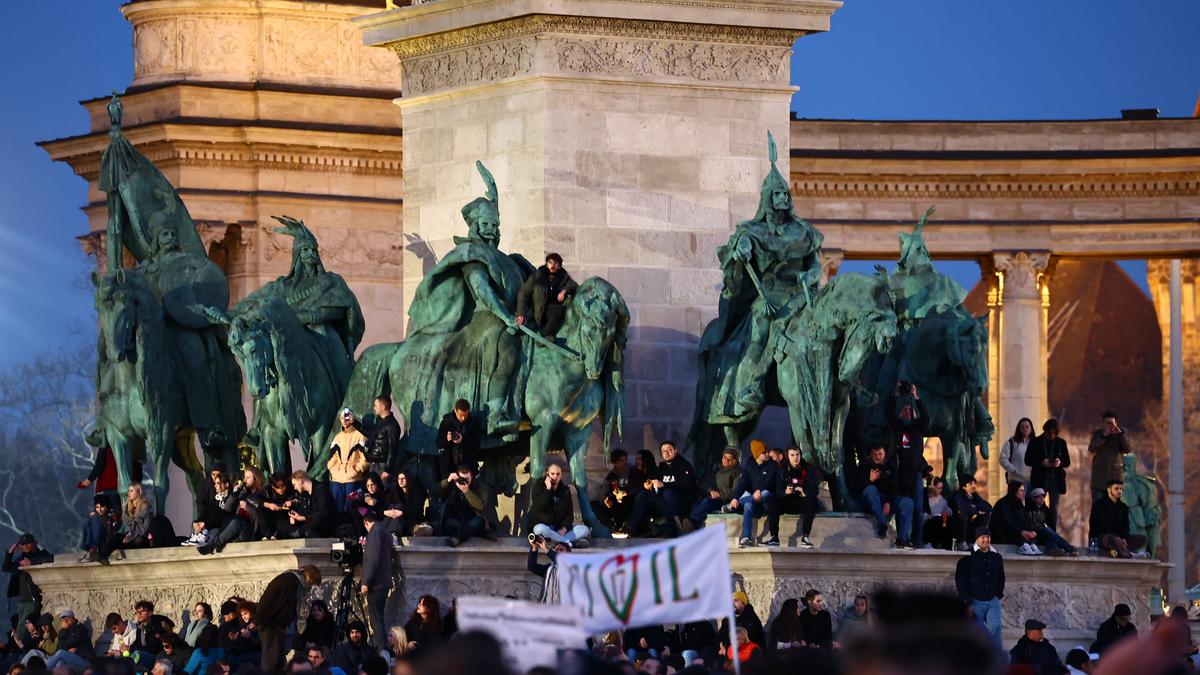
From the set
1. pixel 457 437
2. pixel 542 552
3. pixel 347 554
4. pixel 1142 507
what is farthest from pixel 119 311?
pixel 1142 507

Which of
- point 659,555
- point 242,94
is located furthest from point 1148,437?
point 659,555

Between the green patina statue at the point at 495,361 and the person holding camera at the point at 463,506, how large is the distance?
90 centimetres

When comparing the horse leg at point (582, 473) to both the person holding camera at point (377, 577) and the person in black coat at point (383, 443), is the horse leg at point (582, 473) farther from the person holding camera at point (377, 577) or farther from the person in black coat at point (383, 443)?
the person holding camera at point (377, 577)

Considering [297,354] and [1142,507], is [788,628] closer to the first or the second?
[297,354]

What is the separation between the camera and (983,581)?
3219 cm

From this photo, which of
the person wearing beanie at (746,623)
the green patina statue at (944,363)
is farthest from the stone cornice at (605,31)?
the person wearing beanie at (746,623)

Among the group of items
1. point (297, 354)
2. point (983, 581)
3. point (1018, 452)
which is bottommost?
point (983, 581)

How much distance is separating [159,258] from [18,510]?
60.0 m

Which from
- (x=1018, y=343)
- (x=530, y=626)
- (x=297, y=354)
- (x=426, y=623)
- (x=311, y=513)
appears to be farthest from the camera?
(x=1018, y=343)

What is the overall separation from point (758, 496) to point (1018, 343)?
86.1 ft

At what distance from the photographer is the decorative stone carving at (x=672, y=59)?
38781 millimetres

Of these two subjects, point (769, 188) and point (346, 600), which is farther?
point (769, 188)

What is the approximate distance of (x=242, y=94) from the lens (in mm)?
58844

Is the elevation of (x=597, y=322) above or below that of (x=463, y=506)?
above
